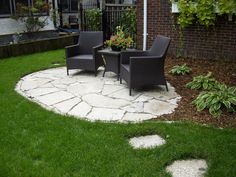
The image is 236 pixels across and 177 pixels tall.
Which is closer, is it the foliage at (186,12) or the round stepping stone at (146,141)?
the round stepping stone at (146,141)

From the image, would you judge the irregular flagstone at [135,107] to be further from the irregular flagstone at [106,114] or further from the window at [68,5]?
the window at [68,5]

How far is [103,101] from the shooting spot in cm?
529

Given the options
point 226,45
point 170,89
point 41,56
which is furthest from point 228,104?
point 41,56

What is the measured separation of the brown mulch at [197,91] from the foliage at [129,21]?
1859 mm

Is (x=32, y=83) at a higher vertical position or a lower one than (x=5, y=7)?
lower

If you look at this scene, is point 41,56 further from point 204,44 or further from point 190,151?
point 190,151

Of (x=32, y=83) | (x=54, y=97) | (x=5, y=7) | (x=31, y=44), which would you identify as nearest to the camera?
(x=54, y=97)

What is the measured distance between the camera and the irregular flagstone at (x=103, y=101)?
5.11 metres

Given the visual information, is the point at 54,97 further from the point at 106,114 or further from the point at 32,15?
the point at 32,15

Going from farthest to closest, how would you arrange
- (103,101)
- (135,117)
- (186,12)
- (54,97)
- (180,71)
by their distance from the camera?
(186,12), (180,71), (54,97), (103,101), (135,117)

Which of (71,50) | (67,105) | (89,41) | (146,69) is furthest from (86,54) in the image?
(67,105)

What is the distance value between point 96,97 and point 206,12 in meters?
3.48

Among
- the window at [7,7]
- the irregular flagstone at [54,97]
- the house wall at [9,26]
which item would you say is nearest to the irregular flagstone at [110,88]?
the irregular flagstone at [54,97]

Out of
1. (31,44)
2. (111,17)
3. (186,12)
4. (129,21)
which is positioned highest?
(186,12)
